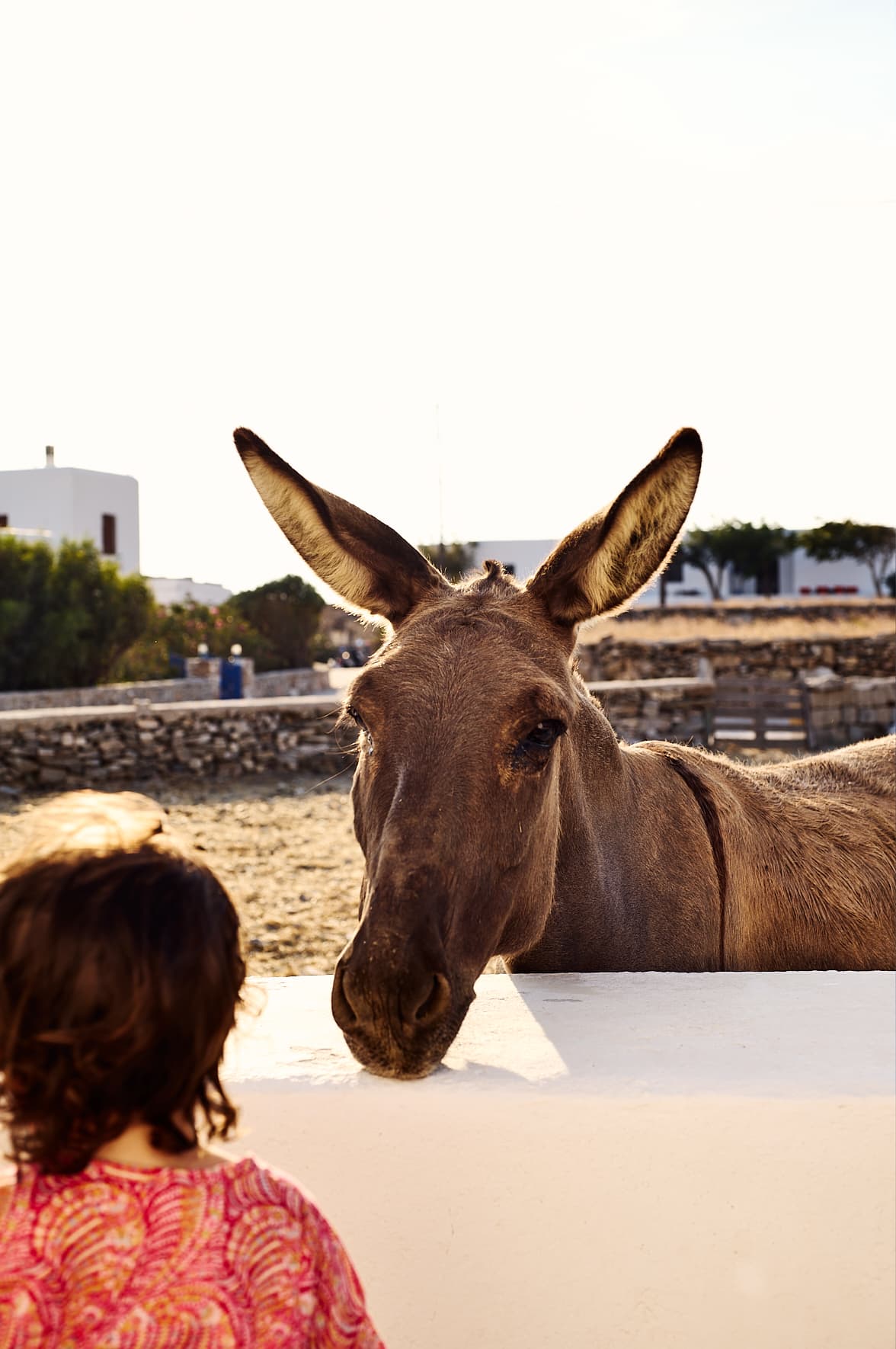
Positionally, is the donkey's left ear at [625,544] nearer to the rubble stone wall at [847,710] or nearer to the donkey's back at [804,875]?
the donkey's back at [804,875]

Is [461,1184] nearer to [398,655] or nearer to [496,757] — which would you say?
[496,757]

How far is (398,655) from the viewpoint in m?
2.45

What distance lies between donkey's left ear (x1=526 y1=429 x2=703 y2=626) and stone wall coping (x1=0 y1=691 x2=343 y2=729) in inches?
424

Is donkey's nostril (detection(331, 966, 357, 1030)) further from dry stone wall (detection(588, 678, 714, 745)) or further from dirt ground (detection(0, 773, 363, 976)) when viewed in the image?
dry stone wall (detection(588, 678, 714, 745))

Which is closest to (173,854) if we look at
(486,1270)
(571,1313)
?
(486,1270)

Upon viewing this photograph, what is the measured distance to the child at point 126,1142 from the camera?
4.15 feet

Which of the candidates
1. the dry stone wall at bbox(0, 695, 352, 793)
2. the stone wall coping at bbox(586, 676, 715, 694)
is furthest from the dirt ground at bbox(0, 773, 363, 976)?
the stone wall coping at bbox(586, 676, 715, 694)

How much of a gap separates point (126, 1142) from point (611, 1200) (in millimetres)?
857

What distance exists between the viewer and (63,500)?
4341 centimetres

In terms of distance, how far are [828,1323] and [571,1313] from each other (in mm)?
432

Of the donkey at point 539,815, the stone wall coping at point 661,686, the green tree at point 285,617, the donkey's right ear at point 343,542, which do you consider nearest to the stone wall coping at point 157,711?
the stone wall coping at point 661,686

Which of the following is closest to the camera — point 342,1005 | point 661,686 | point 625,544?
point 342,1005

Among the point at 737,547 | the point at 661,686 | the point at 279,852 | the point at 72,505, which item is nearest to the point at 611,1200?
the point at 279,852

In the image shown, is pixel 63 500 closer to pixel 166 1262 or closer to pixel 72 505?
pixel 72 505
